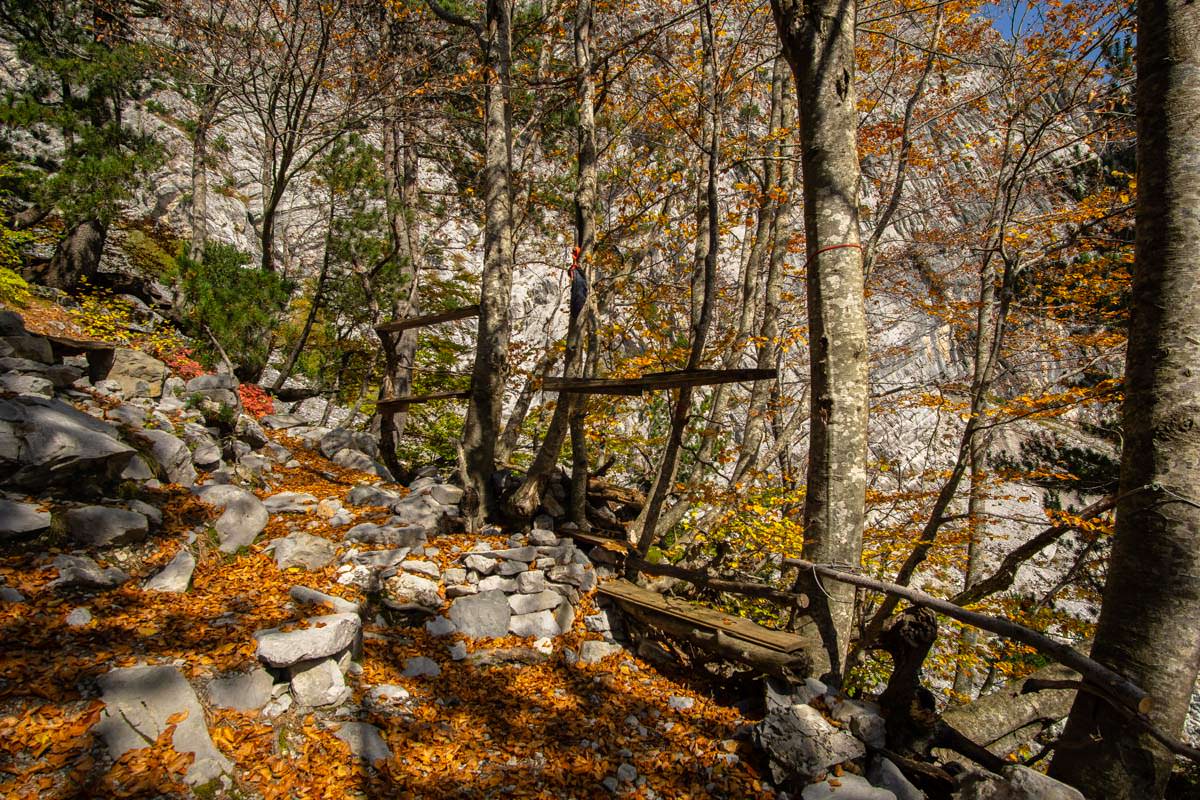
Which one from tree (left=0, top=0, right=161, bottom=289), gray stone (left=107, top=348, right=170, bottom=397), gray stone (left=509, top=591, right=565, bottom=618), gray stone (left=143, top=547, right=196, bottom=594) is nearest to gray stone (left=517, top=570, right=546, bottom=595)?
gray stone (left=509, top=591, right=565, bottom=618)

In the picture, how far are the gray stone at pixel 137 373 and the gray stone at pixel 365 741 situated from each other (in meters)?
4.46

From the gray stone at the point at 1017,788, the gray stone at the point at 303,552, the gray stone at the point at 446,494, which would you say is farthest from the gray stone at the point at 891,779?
the gray stone at the point at 446,494

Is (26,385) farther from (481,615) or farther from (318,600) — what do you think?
(481,615)

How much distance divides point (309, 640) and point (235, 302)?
6.52 metres

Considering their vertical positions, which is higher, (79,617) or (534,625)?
(79,617)

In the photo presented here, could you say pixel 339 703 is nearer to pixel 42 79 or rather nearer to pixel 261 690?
pixel 261 690

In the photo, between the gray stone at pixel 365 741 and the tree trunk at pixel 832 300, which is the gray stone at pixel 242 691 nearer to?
the gray stone at pixel 365 741

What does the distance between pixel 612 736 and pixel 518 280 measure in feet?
55.6

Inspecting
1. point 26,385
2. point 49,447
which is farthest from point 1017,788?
point 26,385

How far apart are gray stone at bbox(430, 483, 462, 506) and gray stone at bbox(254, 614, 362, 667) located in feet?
7.61

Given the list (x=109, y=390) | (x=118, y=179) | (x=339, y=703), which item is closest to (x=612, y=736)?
(x=339, y=703)

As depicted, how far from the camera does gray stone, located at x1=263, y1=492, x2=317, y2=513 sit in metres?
4.76

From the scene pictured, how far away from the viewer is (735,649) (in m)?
3.19

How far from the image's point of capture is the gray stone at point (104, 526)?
10.7ft
